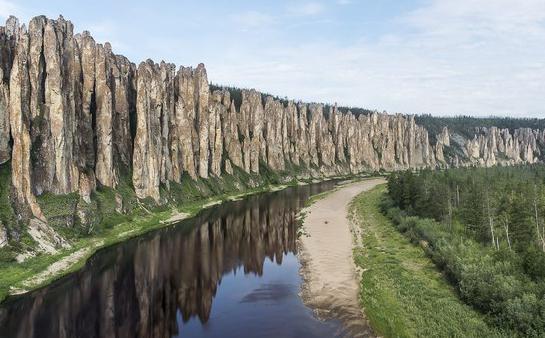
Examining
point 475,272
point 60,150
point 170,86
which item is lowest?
point 475,272

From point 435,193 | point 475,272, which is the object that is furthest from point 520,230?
point 435,193

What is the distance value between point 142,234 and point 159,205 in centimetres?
2458

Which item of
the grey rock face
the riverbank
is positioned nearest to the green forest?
the riverbank

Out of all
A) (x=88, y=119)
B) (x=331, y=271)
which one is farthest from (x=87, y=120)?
(x=331, y=271)

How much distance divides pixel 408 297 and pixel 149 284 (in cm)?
3070

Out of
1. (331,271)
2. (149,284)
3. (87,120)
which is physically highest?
(87,120)

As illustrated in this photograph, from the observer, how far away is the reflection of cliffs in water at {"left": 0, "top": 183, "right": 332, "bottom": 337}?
148 ft

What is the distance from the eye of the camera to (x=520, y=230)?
68375mm

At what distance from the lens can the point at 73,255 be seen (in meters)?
66.1

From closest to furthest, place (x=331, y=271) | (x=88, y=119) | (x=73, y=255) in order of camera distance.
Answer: (x=331, y=271) < (x=73, y=255) < (x=88, y=119)

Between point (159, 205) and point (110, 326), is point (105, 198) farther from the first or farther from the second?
point (110, 326)

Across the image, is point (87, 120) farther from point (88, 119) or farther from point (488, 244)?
point (488, 244)

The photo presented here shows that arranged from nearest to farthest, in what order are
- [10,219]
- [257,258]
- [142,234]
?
[10,219] < [257,258] < [142,234]

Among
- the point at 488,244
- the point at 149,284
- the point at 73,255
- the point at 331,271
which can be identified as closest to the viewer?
the point at 149,284
